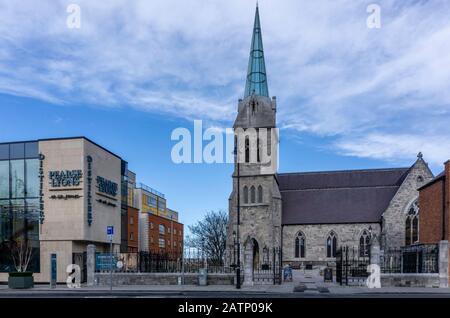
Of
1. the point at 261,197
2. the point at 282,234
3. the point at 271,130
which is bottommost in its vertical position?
the point at 282,234

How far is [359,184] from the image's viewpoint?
2502 inches

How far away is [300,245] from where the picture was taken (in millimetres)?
58906

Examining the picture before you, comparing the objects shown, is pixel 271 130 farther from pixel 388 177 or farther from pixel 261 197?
pixel 388 177

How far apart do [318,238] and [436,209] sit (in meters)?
23.9

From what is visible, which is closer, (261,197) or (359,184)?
(261,197)

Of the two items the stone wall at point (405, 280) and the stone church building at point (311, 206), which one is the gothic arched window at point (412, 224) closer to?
the stone church building at point (311, 206)

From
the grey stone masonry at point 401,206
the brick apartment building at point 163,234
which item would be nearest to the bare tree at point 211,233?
the brick apartment building at point 163,234

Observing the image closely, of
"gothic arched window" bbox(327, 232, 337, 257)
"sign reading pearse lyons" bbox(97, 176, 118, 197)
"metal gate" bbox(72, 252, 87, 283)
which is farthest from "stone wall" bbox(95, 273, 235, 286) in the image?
"gothic arched window" bbox(327, 232, 337, 257)

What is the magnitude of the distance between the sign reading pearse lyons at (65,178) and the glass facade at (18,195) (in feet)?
5.07

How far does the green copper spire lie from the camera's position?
64188 mm

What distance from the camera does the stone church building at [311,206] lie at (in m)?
55.3
